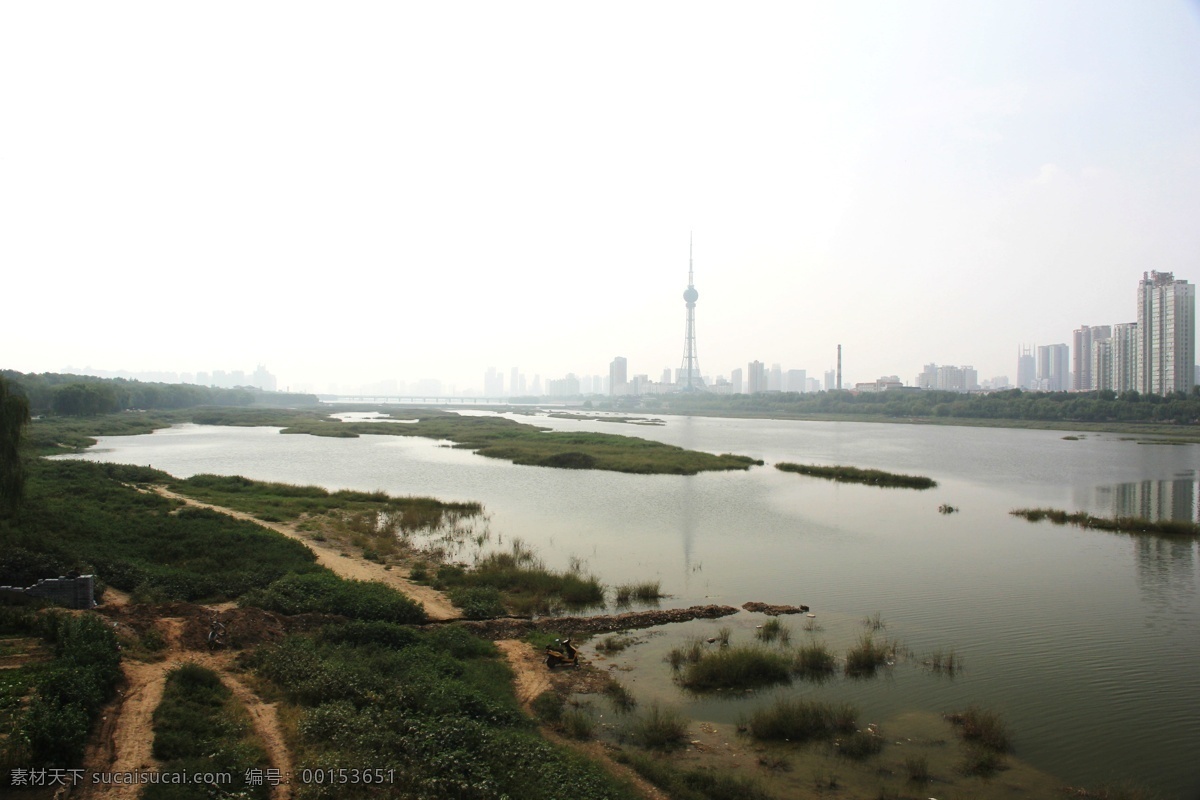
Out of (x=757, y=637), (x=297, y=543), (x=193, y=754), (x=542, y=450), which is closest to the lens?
(x=193, y=754)

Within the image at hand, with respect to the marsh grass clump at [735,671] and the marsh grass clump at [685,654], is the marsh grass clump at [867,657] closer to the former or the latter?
the marsh grass clump at [735,671]

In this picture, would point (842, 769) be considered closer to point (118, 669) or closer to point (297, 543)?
point (118, 669)

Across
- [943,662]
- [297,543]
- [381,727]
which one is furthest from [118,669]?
[943,662]

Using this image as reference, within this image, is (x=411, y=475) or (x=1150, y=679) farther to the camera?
(x=411, y=475)

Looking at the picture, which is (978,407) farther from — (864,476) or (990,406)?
(864,476)

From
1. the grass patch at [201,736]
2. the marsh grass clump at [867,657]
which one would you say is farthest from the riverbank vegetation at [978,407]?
the grass patch at [201,736]

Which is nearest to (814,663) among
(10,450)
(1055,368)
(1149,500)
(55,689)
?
(55,689)
